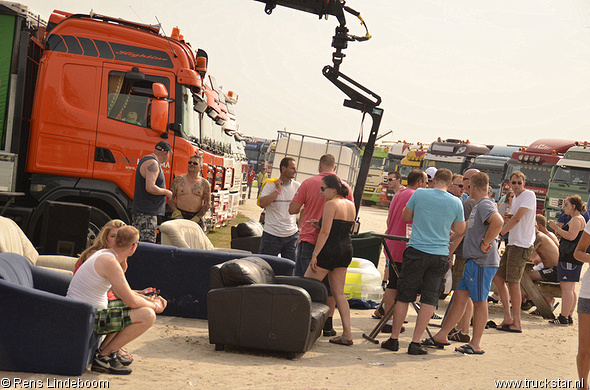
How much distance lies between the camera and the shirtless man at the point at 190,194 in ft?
24.6

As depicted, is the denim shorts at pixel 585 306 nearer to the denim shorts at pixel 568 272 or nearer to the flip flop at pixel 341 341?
the flip flop at pixel 341 341

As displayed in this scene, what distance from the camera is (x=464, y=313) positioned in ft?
21.0

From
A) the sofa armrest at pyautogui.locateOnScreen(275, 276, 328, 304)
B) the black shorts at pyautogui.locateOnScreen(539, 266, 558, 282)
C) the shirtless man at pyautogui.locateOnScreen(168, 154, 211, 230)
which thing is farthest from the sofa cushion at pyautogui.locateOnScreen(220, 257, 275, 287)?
the black shorts at pyautogui.locateOnScreen(539, 266, 558, 282)

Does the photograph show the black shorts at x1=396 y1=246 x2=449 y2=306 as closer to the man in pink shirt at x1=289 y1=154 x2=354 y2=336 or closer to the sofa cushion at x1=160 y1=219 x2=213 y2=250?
the man in pink shirt at x1=289 y1=154 x2=354 y2=336

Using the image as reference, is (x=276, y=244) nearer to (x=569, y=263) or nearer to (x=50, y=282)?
(x=50, y=282)

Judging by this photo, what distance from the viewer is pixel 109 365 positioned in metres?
4.19

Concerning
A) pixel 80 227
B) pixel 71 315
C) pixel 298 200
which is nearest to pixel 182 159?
pixel 80 227

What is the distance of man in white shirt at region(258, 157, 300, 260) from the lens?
22.4ft

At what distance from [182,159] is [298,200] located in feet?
7.87

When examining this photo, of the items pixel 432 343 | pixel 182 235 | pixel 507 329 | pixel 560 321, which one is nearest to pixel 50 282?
pixel 182 235

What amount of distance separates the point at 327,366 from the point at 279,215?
2374 mm

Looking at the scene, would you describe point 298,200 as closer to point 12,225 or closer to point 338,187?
point 338,187

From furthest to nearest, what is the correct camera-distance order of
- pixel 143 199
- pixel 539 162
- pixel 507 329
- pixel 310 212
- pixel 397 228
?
pixel 539 162
pixel 507 329
pixel 143 199
pixel 397 228
pixel 310 212

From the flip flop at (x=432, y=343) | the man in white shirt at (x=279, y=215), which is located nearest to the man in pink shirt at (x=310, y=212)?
the man in white shirt at (x=279, y=215)
